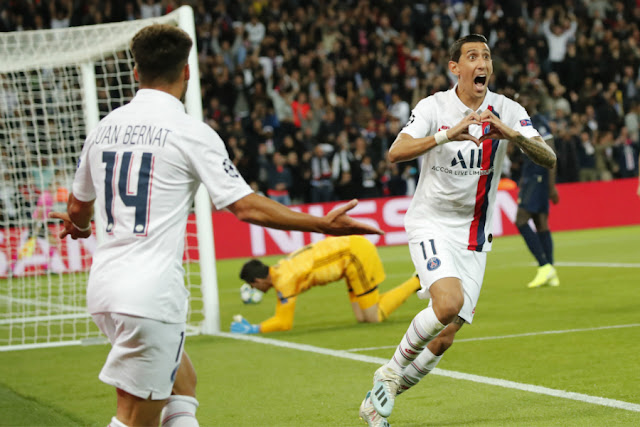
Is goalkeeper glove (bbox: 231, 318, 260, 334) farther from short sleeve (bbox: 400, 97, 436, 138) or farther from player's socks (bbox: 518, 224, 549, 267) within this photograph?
short sleeve (bbox: 400, 97, 436, 138)

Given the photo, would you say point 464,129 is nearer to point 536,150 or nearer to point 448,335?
point 536,150

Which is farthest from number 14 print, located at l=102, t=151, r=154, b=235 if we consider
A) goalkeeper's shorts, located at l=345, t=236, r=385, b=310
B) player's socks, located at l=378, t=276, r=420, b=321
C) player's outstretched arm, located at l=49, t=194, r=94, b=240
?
player's socks, located at l=378, t=276, r=420, b=321

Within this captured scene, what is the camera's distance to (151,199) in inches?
134

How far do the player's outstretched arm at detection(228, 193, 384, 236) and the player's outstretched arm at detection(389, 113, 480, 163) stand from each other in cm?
176

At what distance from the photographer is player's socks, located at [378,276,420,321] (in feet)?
31.7

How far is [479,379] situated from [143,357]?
3680 mm

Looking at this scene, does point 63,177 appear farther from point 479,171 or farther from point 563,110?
point 563,110

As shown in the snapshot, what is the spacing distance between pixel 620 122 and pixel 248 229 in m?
10.2

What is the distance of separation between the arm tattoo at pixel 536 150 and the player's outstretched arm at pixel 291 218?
2124mm

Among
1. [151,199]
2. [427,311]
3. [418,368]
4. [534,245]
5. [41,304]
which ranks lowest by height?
[41,304]

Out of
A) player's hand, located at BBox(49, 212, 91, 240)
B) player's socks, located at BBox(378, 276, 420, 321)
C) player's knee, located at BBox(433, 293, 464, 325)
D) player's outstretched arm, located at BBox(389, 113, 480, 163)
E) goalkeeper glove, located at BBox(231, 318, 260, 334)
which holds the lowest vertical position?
goalkeeper glove, located at BBox(231, 318, 260, 334)

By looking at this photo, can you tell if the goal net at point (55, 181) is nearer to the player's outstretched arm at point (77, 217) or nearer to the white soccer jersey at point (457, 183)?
the white soccer jersey at point (457, 183)

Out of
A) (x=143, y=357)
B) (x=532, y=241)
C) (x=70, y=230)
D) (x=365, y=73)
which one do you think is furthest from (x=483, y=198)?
(x=365, y=73)

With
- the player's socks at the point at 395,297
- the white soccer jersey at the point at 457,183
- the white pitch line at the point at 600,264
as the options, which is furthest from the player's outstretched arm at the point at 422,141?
the white pitch line at the point at 600,264
